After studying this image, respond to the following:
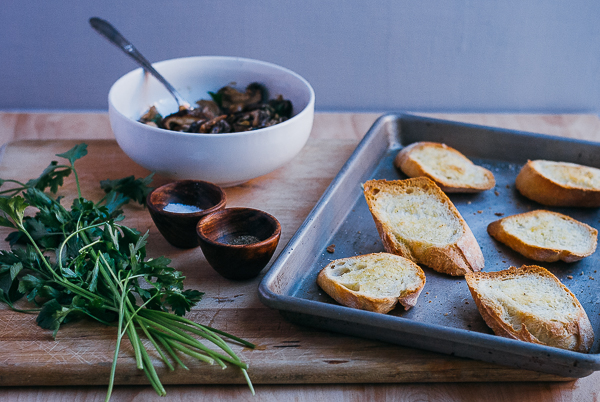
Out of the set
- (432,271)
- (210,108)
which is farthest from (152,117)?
(432,271)

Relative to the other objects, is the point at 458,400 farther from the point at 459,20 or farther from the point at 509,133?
the point at 459,20

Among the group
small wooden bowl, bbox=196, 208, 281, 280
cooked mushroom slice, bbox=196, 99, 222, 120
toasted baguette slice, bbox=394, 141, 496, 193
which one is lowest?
toasted baguette slice, bbox=394, 141, 496, 193

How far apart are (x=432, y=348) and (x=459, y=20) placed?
2430 mm

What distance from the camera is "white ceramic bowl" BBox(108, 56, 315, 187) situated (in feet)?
6.44

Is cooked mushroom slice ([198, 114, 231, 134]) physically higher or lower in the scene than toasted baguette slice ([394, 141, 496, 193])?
higher

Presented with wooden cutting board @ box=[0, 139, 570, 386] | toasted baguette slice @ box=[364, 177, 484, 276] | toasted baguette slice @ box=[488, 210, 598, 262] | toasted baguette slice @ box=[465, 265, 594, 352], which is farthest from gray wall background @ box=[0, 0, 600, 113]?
toasted baguette slice @ box=[465, 265, 594, 352]

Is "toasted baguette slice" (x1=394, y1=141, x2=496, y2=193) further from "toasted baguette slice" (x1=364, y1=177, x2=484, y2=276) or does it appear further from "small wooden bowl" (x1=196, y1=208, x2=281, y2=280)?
"small wooden bowl" (x1=196, y1=208, x2=281, y2=280)

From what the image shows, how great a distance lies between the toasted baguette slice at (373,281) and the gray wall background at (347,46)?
6.46 ft

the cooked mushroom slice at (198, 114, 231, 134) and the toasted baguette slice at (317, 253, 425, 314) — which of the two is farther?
the cooked mushroom slice at (198, 114, 231, 134)

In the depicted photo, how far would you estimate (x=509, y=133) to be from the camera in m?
2.38

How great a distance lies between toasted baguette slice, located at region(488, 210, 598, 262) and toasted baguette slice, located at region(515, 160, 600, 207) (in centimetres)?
13

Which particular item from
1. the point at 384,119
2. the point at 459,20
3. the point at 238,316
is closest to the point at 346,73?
the point at 459,20

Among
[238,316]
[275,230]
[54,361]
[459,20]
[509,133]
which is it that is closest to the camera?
[54,361]

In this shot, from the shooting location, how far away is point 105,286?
1521mm
